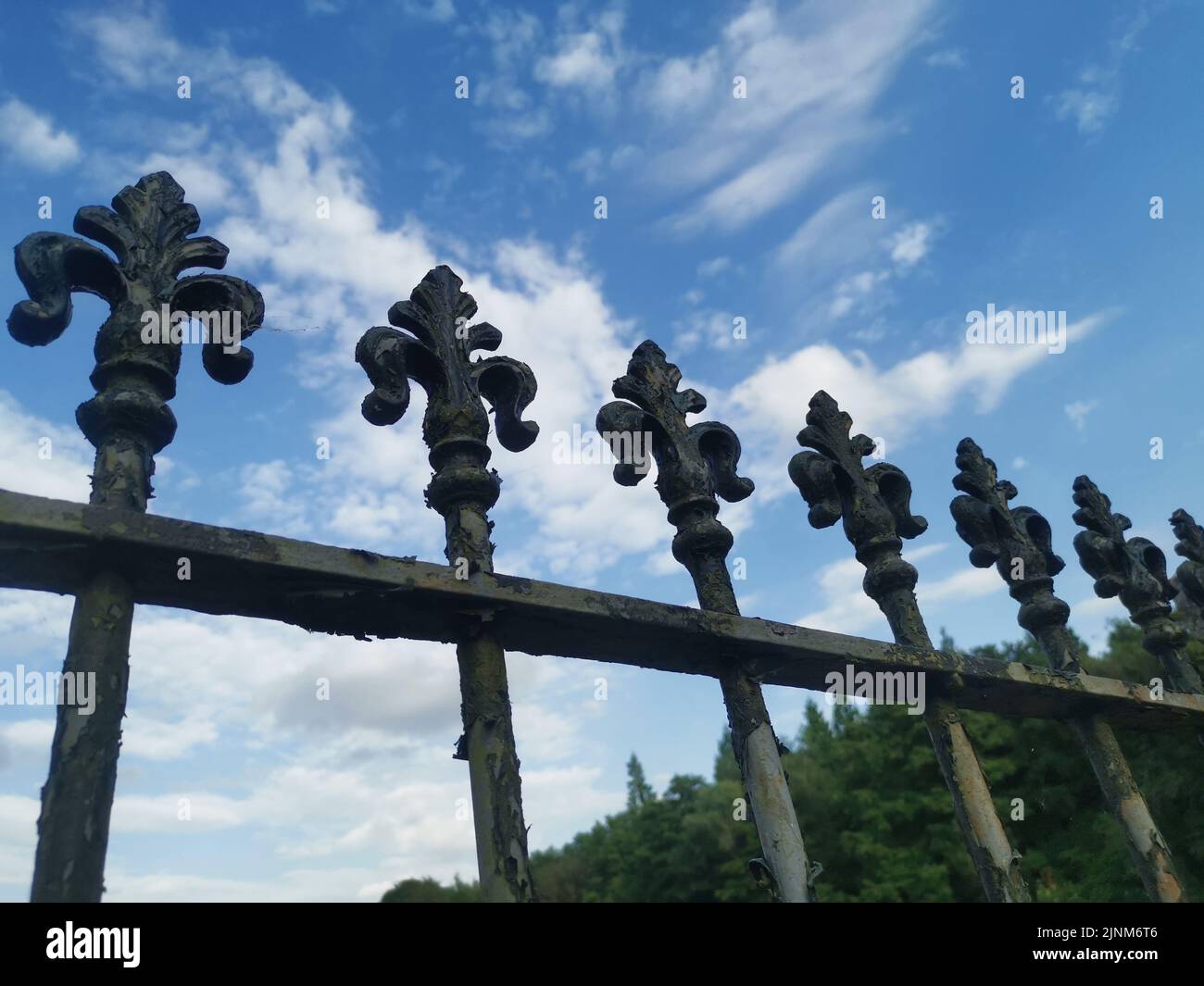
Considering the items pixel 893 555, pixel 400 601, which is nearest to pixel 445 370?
pixel 400 601

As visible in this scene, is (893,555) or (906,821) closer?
(893,555)

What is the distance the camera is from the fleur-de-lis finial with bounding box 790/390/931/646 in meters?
3.87

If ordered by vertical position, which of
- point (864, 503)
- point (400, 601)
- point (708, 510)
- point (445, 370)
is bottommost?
point (400, 601)

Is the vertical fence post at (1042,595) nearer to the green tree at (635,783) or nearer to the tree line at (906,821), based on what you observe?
the tree line at (906,821)

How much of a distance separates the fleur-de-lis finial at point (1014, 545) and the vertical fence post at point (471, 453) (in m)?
2.63

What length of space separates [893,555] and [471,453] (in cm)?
203

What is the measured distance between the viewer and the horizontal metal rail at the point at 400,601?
2203 millimetres

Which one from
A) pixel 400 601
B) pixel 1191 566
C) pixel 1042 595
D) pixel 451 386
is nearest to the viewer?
pixel 400 601

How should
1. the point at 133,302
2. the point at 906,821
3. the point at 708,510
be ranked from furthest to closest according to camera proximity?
the point at 906,821, the point at 708,510, the point at 133,302

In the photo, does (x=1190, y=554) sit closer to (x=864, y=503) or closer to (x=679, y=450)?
(x=864, y=503)

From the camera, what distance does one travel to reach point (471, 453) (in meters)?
2.99

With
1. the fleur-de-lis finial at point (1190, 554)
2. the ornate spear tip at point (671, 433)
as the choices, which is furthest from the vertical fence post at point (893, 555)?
the fleur-de-lis finial at point (1190, 554)

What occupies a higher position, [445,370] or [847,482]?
[445,370]
